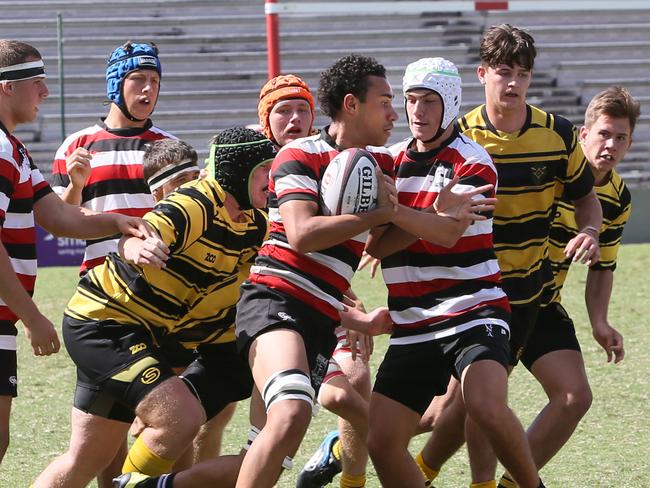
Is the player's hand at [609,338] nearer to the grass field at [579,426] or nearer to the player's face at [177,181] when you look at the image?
the grass field at [579,426]

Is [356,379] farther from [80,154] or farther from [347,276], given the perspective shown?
[80,154]

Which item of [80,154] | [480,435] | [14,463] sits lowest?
[14,463]

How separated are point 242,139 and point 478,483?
65.9 inches

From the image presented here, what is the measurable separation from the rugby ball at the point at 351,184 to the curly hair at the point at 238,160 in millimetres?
339

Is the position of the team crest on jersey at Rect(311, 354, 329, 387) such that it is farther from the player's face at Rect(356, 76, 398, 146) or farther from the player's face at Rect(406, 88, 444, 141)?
the player's face at Rect(406, 88, 444, 141)

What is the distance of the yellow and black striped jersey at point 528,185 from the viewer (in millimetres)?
4656

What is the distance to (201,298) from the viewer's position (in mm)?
4305

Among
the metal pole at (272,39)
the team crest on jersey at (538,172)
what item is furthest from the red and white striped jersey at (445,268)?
the metal pole at (272,39)

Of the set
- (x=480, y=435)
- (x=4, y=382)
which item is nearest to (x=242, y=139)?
(x=4, y=382)

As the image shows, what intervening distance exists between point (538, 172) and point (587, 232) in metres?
0.31

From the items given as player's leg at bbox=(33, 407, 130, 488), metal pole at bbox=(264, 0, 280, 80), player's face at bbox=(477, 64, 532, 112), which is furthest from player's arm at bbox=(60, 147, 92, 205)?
metal pole at bbox=(264, 0, 280, 80)

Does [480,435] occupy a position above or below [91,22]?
below

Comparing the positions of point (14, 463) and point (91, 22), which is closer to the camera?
point (14, 463)

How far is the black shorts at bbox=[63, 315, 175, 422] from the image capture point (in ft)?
12.9
